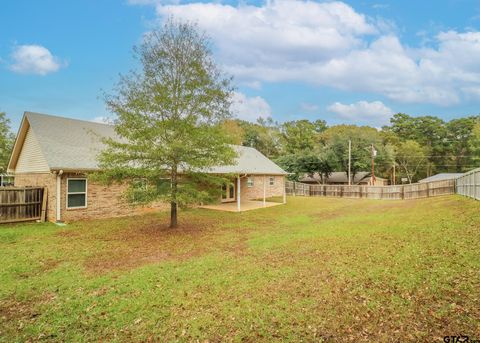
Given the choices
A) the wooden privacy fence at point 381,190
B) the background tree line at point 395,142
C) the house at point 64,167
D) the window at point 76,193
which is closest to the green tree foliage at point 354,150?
the background tree line at point 395,142

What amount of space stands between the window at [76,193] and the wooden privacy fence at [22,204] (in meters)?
1.30

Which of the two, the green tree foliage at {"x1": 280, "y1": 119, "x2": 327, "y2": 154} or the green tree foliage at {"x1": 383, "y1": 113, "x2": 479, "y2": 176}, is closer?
the green tree foliage at {"x1": 280, "y1": 119, "x2": 327, "y2": 154}

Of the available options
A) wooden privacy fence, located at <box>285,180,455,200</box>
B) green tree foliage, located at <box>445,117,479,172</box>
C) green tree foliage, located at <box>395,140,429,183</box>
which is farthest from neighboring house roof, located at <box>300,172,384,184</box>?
green tree foliage, located at <box>445,117,479,172</box>

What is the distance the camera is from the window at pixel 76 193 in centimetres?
1280

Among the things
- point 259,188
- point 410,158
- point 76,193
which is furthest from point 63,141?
point 410,158

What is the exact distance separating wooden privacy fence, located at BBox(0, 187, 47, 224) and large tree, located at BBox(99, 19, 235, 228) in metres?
5.31

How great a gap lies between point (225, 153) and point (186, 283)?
5821 millimetres

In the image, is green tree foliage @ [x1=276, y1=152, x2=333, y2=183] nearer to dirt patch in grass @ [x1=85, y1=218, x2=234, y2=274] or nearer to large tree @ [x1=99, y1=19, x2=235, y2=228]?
dirt patch in grass @ [x1=85, y1=218, x2=234, y2=274]

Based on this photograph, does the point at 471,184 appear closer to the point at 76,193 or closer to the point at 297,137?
the point at 76,193

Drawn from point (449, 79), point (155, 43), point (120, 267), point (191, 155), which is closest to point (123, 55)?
point (155, 43)

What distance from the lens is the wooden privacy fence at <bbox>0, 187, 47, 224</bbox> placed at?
12.0 m

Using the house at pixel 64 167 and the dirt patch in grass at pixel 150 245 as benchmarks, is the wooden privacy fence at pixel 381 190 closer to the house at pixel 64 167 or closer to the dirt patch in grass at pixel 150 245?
the house at pixel 64 167

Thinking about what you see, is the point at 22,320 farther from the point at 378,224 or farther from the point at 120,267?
the point at 378,224

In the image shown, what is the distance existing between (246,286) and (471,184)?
17.8 m
